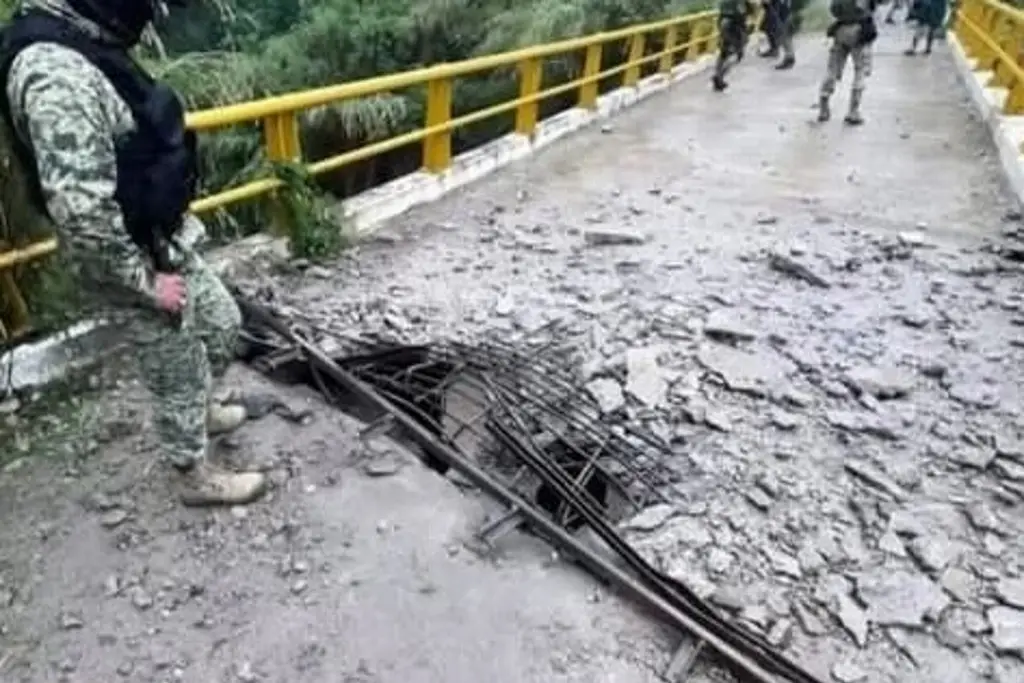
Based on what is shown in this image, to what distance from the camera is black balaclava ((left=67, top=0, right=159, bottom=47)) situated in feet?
6.74

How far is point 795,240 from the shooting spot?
5.60 metres

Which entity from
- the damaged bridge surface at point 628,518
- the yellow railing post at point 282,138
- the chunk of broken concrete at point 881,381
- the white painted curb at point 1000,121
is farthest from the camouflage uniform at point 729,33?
the chunk of broken concrete at point 881,381

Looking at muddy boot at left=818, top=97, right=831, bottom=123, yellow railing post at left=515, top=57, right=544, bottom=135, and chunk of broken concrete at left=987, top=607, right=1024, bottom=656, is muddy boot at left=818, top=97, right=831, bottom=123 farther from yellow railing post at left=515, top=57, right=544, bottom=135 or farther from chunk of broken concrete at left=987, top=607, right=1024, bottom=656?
chunk of broken concrete at left=987, top=607, right=1024, bottom=656

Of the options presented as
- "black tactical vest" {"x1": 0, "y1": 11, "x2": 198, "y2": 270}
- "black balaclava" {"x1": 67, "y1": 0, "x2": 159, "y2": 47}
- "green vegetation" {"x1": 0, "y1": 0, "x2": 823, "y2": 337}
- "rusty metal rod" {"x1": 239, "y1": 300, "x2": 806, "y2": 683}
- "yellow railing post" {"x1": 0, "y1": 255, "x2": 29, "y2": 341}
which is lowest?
"green vegetation" {"x1": 0, "y1": 0, "x2": 823, "y2": 337}

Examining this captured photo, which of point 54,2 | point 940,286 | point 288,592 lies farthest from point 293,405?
point 940,286

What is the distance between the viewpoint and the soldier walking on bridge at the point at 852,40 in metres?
8.88

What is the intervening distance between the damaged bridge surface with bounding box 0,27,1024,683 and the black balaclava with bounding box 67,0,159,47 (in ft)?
4.61

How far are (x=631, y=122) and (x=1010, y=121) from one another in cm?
379

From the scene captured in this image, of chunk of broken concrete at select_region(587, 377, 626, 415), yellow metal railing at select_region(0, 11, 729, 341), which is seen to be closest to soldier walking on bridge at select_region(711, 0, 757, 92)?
yellow metal railing at select_region(0, 11, 729, 341)

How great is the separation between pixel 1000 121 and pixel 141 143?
8598 millimetres

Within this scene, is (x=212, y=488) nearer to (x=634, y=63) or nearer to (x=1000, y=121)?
(x=1000, y=121)

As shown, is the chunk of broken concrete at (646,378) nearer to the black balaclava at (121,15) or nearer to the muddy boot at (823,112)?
the black balaclava at (121,15)

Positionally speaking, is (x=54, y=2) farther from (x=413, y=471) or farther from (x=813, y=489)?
(x=813, y=489)

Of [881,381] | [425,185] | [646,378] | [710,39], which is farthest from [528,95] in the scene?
[710,39]
